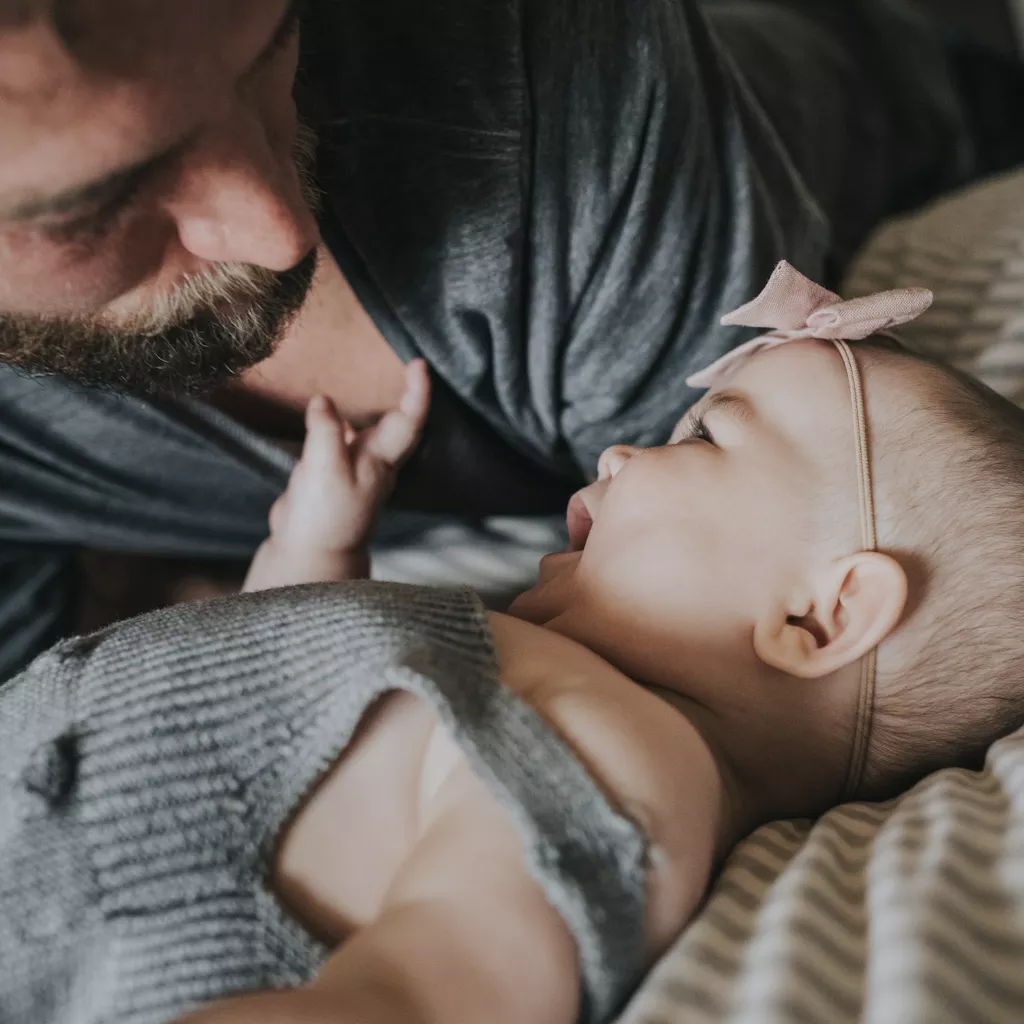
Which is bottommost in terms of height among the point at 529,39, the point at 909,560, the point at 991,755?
the point at 991,755

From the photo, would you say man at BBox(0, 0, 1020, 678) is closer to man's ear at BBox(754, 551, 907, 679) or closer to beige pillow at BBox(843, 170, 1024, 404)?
beige pillow at BBox(843, 170, 1024, 404)

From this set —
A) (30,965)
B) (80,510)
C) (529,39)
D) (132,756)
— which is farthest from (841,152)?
(30,965)

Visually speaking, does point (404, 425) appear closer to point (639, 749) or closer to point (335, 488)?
point (335, 488)

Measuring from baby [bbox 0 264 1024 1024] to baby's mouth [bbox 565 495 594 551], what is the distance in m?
0.01

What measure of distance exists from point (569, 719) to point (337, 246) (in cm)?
50

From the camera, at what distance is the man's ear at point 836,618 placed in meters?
0.72

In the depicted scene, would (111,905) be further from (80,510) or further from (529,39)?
(529,39)

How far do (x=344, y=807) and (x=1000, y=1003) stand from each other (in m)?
0.40

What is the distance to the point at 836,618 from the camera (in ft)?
2.50

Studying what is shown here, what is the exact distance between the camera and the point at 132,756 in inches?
24.5

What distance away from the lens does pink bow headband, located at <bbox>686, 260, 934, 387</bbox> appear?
816 mm

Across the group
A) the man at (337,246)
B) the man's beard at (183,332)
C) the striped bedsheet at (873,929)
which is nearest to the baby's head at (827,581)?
the striped bedsheet at (873,929)

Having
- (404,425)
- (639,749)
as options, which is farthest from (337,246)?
(639,749)

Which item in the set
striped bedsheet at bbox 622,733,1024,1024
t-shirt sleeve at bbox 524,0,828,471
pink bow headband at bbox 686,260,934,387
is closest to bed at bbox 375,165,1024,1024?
striped bedsheet at bbox 622,733,1024,1024
